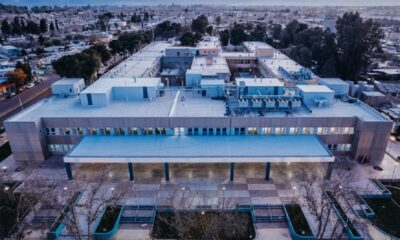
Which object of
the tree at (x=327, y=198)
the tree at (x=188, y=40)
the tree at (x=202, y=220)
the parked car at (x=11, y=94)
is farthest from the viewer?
the tree at (x=188, y=40)

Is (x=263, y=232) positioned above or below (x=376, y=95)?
below

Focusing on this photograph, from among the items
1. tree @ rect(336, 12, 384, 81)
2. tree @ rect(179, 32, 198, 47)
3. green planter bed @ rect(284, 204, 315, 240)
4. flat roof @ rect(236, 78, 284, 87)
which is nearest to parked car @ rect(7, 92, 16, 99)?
flat roof @ rect(236, 78, 284, 87)

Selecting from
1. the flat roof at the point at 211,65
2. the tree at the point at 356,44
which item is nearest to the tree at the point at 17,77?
the flat roof at the point at 211,65

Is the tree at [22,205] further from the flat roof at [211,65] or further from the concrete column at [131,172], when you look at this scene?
the flat roof at [211,65]

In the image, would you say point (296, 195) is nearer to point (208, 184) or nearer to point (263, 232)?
point (263, 232)

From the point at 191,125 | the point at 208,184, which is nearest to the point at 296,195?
the point at 208,184

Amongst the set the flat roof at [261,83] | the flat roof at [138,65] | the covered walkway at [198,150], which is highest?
the flat roof at [261,83]
